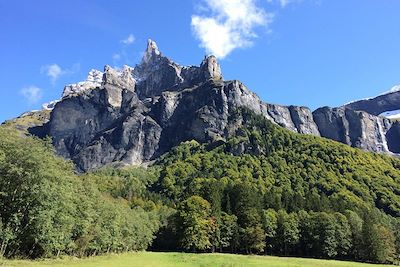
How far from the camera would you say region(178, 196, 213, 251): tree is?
4919 inches

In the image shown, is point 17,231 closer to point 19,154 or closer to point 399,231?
point 19,154

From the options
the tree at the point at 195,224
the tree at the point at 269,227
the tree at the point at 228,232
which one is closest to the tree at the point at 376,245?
the tree at the point at 269,227

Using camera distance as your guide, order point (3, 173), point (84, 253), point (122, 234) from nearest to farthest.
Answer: point (3, 173) → point (84, 253) → point (122, 234)

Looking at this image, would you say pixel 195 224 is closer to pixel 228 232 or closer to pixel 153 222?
pixel 228 232

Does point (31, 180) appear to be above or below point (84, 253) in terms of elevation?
above

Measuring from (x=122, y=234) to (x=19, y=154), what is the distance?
198 ft

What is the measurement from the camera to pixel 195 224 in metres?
128

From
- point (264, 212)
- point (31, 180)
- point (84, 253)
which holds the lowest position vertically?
point (84, 253)

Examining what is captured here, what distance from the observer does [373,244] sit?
119 m

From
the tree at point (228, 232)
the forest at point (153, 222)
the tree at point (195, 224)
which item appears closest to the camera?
the forest at point (153, 222)

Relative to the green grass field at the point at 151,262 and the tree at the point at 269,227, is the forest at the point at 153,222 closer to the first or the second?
the tree at the point at 269,227

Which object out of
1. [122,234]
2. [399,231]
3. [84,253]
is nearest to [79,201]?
[84,253]

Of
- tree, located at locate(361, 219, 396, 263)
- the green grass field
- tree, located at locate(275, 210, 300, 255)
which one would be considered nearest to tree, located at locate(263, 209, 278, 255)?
tree, located at locate(275, 210, 300, 255)

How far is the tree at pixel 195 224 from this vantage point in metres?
125
